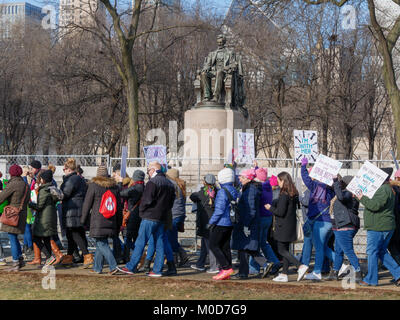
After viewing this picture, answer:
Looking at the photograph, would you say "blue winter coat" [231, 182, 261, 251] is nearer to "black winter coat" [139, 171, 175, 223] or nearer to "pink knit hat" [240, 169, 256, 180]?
"pink knit hat" [240, 169, 256, 180]

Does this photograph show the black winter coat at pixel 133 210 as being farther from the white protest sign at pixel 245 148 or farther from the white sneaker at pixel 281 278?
the white protest sign at pixel 245 148

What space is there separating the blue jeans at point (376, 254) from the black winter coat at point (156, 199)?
126 inches

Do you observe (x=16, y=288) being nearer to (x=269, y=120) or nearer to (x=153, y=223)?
(x=153, y=223)

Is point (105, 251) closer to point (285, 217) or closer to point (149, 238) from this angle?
point (149, 238)

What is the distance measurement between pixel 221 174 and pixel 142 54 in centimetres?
2844

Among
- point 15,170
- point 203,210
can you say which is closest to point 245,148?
point 203,210

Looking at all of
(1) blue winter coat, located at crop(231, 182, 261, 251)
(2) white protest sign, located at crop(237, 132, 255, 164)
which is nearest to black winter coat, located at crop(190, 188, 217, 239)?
(1) blue winter coat, located at crop(231, 182, 261, 251)

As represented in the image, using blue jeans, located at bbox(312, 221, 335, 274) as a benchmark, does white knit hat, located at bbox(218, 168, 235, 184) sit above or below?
above

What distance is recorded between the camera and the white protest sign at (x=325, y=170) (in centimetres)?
941

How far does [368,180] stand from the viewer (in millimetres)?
9234

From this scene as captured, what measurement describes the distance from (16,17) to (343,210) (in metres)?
38.8

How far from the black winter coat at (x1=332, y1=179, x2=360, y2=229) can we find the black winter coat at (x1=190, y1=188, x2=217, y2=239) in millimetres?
2058

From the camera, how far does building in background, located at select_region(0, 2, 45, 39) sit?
4150cm

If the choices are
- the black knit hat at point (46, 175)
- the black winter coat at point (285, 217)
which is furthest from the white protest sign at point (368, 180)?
the black knit hat at point (46, 175)
